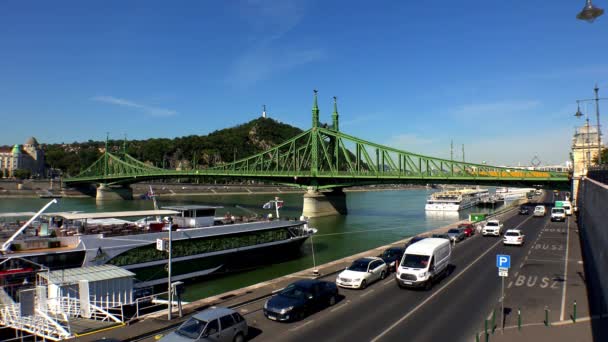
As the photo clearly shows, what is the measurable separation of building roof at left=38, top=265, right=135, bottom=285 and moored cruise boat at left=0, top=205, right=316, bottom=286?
129 inches

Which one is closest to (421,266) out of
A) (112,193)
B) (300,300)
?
(300,300)

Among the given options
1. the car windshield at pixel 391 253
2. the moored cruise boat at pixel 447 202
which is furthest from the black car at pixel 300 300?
the moored cruise boat at pixel 447 202

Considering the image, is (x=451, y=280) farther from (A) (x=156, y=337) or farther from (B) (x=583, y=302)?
(A) (x=156, y=337)

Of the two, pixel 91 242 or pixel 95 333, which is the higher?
pixel 91 242

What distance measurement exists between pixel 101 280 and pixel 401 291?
1408 cm

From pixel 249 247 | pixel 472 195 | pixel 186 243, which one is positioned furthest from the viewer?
pixel 472 195

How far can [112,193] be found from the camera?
14250cm

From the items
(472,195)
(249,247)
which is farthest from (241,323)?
(472,195)

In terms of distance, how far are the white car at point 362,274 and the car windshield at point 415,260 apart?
1954 mm

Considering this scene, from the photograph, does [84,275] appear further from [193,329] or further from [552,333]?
[552,333]

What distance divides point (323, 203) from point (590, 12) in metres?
80.4

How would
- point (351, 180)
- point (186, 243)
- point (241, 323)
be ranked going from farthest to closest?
1. point (351, 180)
2. point (186, 243)
3. point (241, 323)

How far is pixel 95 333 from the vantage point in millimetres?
15727

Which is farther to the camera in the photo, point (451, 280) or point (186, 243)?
point (186, 243)
